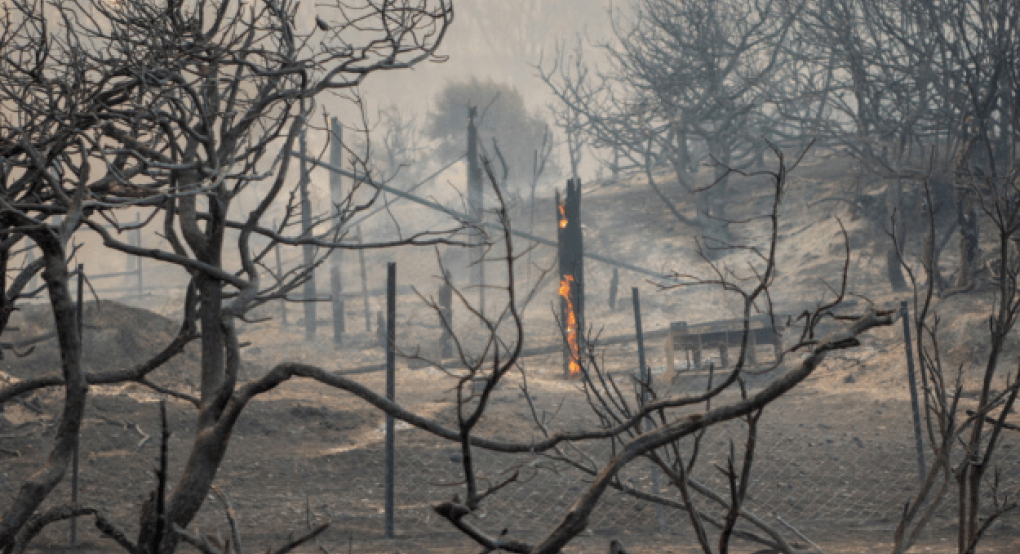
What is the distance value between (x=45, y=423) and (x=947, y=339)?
43.5ft

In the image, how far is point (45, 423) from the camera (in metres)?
9.83

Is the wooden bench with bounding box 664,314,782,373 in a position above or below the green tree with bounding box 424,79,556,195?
below

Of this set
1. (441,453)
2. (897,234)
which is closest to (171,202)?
(441,453)

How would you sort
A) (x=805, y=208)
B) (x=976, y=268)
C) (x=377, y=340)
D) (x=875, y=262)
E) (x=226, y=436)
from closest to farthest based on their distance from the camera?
1. (x=226, y=436)
2. (x=976, y=268)
3. (x=875, y=262)
4. (x=377, y=340)
5. (x=805, y=208)

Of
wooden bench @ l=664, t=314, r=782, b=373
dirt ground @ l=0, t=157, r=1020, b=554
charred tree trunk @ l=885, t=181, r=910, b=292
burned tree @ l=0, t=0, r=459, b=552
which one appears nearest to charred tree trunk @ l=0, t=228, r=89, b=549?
burned tree @ l=0, t=0, r=459, b=552

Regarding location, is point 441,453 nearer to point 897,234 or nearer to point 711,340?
point 711,340

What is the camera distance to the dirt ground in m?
6.71

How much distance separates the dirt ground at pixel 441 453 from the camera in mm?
6707

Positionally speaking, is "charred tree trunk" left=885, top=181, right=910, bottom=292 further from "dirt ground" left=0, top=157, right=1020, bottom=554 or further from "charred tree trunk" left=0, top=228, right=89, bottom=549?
"charred tree trunk" left=0, top=228, right=89, bottom=549

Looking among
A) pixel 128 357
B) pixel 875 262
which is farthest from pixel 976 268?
pixel 128 357

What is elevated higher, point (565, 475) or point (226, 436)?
point (226, 436)

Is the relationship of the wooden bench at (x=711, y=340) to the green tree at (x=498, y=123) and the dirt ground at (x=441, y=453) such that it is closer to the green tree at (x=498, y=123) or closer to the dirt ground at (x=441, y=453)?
the dirt ground at (x=441, y=453)

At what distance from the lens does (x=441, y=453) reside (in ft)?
30.6

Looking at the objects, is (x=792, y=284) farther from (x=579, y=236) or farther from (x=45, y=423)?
(x=45, y=423)
